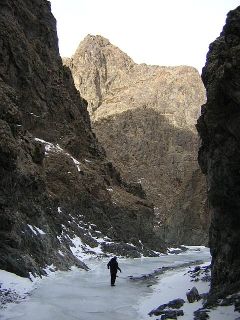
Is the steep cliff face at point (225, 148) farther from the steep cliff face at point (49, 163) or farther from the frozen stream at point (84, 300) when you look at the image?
the steep cliff face at point (49, 163)

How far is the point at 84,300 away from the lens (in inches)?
653

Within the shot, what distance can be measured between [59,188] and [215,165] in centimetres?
3521

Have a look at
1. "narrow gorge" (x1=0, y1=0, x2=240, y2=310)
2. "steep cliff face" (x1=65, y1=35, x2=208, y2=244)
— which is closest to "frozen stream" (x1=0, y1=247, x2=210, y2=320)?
"narrow gorge" (x1=0, y1=0, x2=240, y2=310)

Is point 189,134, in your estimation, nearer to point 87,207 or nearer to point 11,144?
point 87,207

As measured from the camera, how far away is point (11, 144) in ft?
69.1

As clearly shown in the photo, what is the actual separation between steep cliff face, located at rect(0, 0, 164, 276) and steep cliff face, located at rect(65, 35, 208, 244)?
3996 cm

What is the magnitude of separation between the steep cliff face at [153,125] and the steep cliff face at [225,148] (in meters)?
83.7

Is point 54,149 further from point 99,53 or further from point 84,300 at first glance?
point 99,53

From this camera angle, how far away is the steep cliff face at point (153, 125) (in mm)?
111750

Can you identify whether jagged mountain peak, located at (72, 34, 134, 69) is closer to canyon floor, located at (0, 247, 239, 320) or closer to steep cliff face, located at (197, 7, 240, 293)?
canyon floor, located at (0, 247, 239, 320)

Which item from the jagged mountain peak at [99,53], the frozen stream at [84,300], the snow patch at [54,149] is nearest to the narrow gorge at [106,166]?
the snow patch at [54,149]

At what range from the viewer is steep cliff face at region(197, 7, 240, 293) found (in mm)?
13820

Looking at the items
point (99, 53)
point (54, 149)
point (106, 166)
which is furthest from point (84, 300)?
point (99, 53)

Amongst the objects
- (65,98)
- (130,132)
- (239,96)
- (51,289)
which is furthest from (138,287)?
(130,132)
